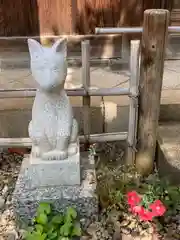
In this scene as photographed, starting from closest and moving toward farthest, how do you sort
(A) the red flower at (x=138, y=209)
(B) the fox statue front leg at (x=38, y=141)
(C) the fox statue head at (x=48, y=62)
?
(C) the fox statue head at (x=48, y=62) → (B) the fox statue front leg at (x=38, y=141) → (A) the red flower at (x=138, y=209)

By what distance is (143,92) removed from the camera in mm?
2473

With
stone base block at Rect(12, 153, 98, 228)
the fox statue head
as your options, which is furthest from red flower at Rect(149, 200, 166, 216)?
the fox statue head

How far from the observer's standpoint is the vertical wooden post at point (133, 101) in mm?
2340

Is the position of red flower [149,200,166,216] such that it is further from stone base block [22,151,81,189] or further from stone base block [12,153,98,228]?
stone base block [22,151,81,189]

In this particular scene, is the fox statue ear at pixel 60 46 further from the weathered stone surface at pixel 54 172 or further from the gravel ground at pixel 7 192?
the gravel ground at pixel 7 192

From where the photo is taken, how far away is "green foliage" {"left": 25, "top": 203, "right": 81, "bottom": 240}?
2004 millimetres

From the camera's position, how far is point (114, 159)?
2.99 m

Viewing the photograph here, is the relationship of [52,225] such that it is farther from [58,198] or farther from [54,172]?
[54,172]

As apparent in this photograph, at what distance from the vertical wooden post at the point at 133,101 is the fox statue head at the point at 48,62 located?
658mm

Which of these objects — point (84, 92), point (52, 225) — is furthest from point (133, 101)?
point (52, 225)

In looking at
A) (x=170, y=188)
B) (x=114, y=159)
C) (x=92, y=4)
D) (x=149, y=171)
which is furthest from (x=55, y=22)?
(x=170, y=188)

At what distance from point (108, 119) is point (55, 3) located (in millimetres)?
1699

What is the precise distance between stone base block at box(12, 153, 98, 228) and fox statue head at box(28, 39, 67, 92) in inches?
25.7

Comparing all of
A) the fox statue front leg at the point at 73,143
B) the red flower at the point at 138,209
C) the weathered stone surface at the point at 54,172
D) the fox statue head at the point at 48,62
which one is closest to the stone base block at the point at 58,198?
the weathered stone surface at the point at 54,172
